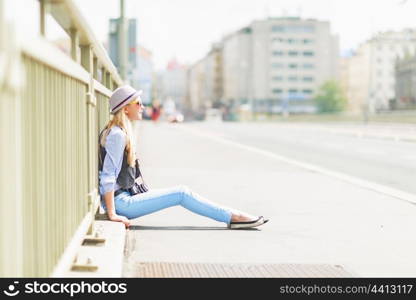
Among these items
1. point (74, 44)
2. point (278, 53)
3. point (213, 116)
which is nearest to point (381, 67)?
point (278, 53)

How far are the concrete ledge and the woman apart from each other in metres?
0.28

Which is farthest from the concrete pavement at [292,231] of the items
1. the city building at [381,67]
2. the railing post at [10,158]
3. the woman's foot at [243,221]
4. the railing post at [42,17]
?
the city building at [381,67]

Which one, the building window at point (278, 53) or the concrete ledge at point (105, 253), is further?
the building window at point (278, 53)

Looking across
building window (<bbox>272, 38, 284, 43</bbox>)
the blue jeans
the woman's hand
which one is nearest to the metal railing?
the woman's hand

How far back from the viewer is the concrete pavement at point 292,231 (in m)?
5.66

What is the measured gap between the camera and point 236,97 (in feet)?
511

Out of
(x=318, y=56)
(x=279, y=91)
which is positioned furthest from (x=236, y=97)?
(x=318, y=56)

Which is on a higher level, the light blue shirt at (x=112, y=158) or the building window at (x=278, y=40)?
the building window at (x=278, y=40)

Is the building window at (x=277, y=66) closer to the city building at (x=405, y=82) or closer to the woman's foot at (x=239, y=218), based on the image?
the city building at (x=405, y=82)

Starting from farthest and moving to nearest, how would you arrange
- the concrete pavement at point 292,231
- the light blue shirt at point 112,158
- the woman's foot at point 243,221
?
1. the woman's foot at point 243,221
2. the light blue shirt at point 112,158
3. the concrete pavement at point 292,231

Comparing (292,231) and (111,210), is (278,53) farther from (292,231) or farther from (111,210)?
(111,210)

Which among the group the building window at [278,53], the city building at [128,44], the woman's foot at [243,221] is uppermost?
the building window at [278,53]

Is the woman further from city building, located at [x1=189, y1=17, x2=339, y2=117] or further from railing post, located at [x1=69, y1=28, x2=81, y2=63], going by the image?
city building, located at [x1=189, y1=17, x2=339, y2=117]

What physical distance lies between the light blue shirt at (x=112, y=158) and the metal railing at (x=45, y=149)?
0.57 metres
